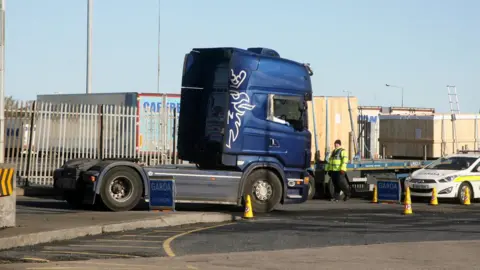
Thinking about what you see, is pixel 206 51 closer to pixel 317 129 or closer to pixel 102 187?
pixel 102 187

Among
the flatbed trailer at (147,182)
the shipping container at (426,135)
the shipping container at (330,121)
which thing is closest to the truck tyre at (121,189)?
the flatbed trailer at (147,182)

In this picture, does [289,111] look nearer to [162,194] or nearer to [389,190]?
[162,194]

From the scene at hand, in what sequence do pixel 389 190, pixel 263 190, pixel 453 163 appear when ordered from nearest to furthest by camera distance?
1. pixel 263 190
2. pixel 389 190
3. pixel 453 163

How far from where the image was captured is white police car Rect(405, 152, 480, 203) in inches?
1106

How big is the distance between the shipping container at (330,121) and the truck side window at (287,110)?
290 inches

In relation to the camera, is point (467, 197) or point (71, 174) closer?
point (71, 174)

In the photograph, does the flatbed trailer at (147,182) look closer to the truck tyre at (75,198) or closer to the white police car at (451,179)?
the truck tyre at (75,198)

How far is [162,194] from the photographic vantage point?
21.2 metres

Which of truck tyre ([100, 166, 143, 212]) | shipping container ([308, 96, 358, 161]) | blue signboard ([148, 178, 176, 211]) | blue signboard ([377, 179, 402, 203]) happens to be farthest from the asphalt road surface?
shipping container ([308, 96, 358, 161])

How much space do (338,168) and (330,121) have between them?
3797mm

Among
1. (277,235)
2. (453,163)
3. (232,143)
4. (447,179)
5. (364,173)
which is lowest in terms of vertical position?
(277,235)

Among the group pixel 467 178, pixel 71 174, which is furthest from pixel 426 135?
pixel 71 174

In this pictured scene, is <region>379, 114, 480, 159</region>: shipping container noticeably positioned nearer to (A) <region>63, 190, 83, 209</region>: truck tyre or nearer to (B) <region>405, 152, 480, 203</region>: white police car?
(B) <region>405, 152, 480, 203</region>: white police car

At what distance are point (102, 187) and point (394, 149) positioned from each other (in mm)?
16133
